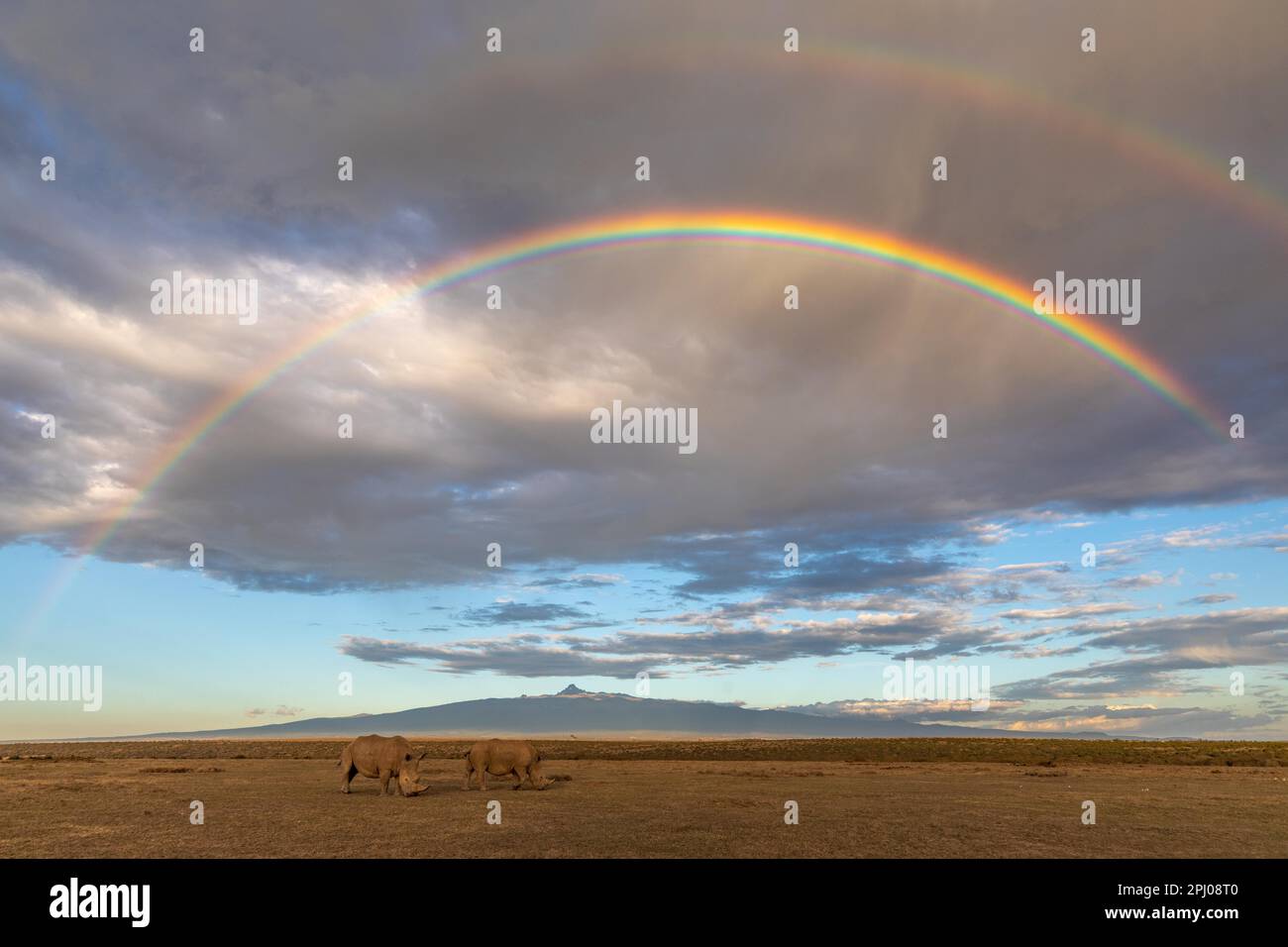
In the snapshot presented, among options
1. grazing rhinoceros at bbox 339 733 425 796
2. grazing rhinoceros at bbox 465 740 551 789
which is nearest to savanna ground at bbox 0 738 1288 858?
grazing rhinoceros at bbox 339 733 425 796

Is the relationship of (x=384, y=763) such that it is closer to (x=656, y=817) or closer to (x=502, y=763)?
(x=502, y=763)

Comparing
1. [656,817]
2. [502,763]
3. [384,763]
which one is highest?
[384,763]

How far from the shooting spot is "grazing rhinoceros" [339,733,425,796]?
109 feet

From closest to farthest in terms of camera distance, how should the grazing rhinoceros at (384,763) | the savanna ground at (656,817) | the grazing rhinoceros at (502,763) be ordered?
the savanna ground at (656,817) < the grazing rhinoceros at (384,763) < the grazing rhinoceros at (502,763)

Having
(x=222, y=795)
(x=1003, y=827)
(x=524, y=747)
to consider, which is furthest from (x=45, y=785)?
(x=1003, y=827)

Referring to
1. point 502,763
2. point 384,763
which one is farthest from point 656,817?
point 384,763

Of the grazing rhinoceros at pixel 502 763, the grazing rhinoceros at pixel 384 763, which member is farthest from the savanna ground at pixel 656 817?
the grazing rhinoceros at pixel 502 763

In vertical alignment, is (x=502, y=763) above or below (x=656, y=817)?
below

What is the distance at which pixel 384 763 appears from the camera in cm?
3369

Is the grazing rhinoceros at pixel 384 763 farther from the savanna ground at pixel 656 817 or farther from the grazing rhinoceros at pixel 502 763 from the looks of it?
the grazing rhinoceros at pixel 502 763

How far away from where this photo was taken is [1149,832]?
24734mm

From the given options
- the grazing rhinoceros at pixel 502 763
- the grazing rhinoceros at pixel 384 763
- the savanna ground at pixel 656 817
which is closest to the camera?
the savanna ground at pixel 656 817

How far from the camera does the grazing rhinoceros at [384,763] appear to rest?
33375 millimetres
